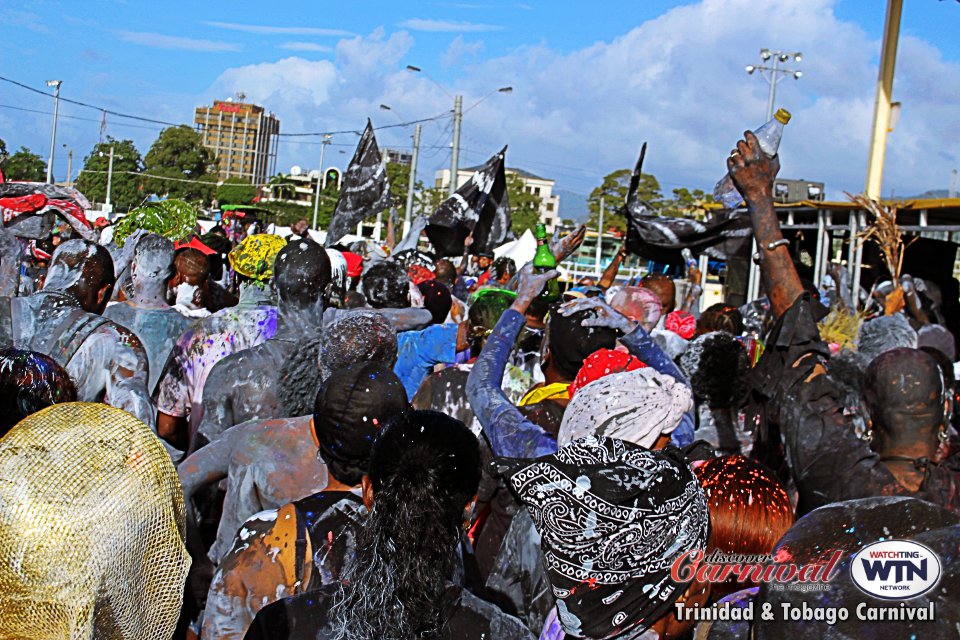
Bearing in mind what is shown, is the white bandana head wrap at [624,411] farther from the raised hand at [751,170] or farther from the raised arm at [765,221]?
the raised hand at [751,170]

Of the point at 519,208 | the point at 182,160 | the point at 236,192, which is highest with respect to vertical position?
the point at 182,160

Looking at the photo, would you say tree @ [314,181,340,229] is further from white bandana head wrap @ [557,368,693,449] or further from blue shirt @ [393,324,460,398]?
white bandana head wrap @ [557,368,693,449]

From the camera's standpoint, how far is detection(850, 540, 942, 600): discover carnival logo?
1.49 m

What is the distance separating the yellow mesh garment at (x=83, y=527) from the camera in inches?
56.1

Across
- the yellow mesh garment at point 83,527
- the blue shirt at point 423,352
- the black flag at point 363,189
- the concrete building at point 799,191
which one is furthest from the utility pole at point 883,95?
the yellow mesh garment at point 83,527

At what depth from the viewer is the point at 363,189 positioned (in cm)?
1579

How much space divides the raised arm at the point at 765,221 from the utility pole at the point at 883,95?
13779 millimetres

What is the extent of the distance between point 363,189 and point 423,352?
10.3m

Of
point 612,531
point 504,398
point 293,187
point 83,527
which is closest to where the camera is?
point 83,527

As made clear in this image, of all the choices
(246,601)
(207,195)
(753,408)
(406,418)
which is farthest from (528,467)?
(207,195)

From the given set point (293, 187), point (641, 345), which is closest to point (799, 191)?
point (641, 345)

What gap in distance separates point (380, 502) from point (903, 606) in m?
1.11

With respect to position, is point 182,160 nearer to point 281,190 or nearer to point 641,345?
point 281,190

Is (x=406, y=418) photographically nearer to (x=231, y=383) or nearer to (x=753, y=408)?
(x=231, y=383)
